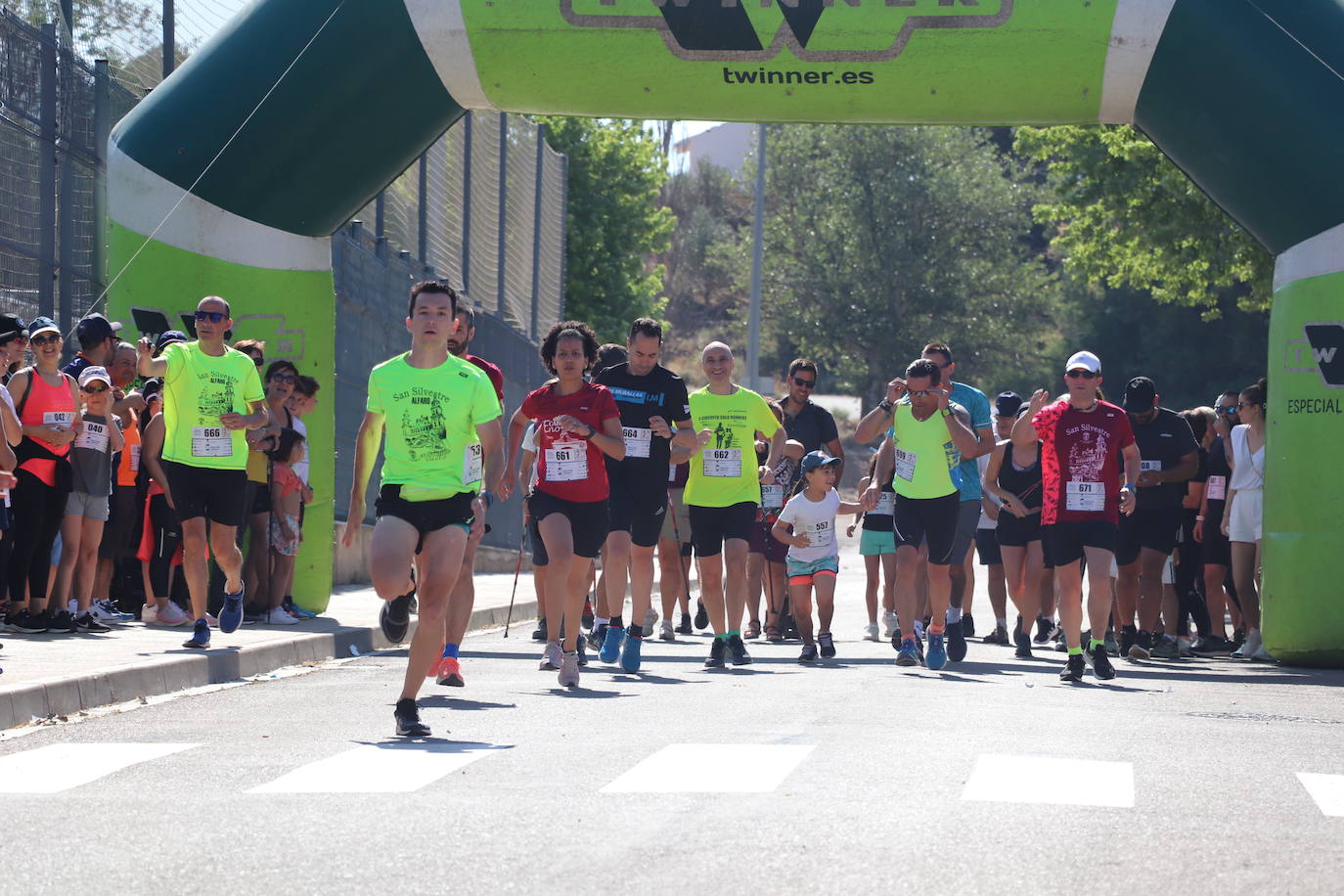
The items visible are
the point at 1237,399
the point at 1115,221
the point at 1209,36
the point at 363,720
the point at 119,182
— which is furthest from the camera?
the point at 1115,221

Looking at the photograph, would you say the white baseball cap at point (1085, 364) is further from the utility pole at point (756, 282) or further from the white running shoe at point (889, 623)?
the utility pole at point (756, 282)

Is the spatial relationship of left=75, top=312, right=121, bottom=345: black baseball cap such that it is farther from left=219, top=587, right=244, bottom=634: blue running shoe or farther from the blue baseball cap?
the blue baseball cap

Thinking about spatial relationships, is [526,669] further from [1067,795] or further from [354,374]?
[354,374]

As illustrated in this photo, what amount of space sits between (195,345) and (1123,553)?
22.0 feet

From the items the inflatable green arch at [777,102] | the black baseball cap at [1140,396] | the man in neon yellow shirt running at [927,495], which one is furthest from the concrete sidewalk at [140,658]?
the black baseball cap at [1140,396]

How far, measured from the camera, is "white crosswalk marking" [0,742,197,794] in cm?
726

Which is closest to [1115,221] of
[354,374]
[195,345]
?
[354,374]

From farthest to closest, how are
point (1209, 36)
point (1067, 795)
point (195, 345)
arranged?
Result: point (1209, 36)
point (195, 345)
point (1067, 795)

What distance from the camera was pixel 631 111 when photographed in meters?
14.4

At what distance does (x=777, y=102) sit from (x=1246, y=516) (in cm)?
449

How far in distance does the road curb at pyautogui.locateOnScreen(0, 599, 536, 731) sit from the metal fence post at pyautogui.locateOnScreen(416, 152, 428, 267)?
1006 cm

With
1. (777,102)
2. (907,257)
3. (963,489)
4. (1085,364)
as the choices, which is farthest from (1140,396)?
(907,257)

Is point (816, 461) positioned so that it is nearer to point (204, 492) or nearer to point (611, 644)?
point (611, 644)

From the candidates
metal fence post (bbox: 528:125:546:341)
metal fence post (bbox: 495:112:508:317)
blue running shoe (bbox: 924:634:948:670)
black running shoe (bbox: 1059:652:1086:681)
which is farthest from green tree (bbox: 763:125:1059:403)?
black running shoe (bbox: 1059:652:1086:681)
